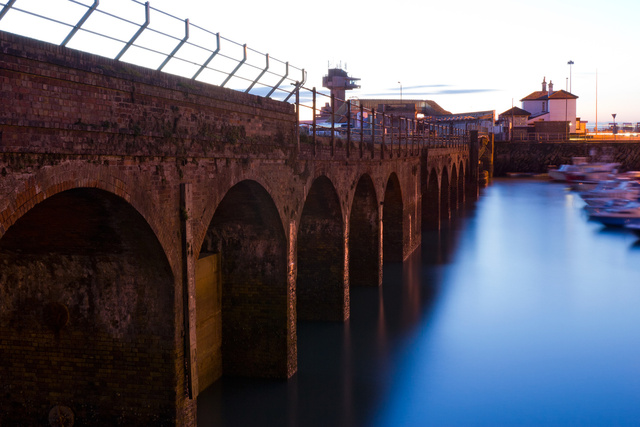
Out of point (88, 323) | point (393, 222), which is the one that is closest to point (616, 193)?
point (393, 222)

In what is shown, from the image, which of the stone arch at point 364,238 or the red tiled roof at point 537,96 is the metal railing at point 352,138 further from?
the red tiled roof at point 537,96

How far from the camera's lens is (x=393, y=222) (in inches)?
862

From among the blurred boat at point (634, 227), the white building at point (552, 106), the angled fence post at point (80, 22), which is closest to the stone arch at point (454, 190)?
the blurred boat at point (634, 227)

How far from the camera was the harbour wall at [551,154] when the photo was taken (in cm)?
6694

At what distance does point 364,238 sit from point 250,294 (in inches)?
291

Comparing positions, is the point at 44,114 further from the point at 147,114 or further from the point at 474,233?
the point at 474,233

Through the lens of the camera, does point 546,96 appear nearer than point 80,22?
No

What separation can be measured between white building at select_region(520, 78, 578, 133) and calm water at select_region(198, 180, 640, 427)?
239 feet

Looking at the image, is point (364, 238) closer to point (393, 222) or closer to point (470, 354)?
point (393, 222)

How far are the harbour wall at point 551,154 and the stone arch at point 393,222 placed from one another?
5178cm

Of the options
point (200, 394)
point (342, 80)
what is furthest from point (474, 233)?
point (342, 80)

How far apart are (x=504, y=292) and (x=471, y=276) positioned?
7.57 feet

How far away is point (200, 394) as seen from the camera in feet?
35.7

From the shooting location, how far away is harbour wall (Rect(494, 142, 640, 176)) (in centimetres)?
6694
